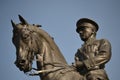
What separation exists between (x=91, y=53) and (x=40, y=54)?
46.8 inches

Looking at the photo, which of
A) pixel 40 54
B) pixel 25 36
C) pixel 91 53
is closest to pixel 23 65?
pixel 40 54

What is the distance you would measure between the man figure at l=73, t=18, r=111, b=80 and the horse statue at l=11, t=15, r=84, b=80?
9.0 inches

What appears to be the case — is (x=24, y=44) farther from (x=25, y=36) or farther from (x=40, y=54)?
(x=40, y=54)

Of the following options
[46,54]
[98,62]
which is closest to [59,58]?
[46,54]

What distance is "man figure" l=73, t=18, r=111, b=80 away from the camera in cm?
800

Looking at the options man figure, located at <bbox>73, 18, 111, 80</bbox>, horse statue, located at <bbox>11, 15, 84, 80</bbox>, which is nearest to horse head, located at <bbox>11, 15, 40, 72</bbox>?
horse statue, located at <bbox>11, 15, 84, 80</bbox>

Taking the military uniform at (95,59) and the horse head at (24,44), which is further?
the military uniform at (95,59)

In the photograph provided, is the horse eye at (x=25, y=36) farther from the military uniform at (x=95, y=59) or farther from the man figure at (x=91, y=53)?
the military uniform at (x=95, y=59)

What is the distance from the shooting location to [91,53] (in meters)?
8.24

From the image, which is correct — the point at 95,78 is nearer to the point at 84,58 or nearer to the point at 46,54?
the point at 84,58

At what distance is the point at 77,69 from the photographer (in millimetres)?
8164

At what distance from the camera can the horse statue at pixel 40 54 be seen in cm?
784

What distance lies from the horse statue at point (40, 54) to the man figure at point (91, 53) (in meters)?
0.23

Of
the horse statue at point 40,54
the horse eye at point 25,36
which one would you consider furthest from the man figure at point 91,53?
the horse eye at point 25,36
